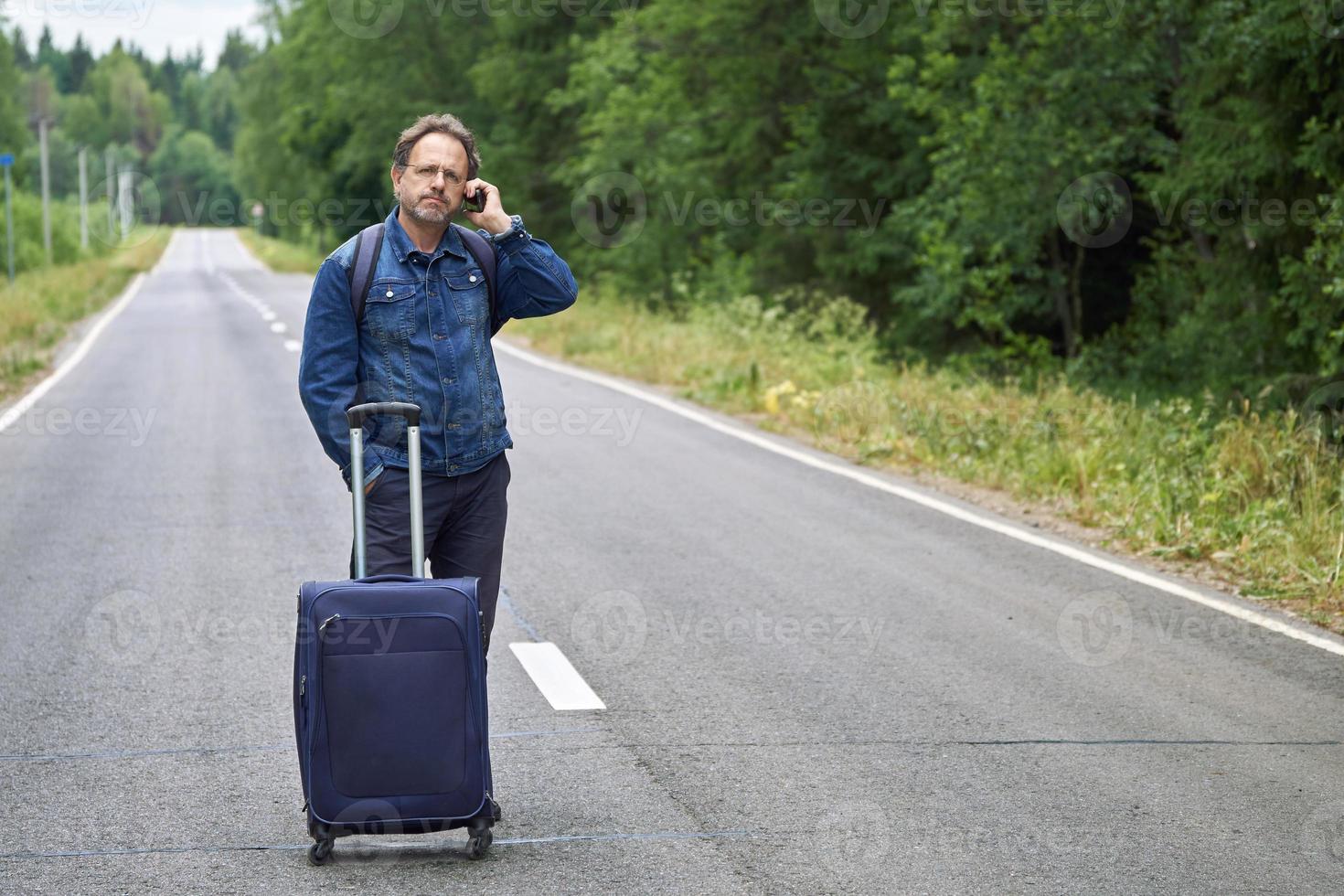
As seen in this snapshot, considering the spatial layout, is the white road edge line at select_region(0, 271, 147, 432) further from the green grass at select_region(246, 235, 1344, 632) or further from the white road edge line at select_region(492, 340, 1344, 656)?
the green grass at select_region(246, 235, 1344, 632)

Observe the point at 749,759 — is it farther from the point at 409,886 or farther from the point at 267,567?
the point at 267,567

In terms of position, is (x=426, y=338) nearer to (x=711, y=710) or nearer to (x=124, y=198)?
(x=711, y=710)

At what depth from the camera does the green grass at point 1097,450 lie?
28.6ft

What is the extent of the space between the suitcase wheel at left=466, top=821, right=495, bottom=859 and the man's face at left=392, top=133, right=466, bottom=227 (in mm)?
1609

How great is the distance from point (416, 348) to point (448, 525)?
545 mm

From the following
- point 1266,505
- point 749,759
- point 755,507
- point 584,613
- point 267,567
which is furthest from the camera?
point 755,507

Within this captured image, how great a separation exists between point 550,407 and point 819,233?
11.5 m

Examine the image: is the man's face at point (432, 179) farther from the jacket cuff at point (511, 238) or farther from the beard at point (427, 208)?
the jacket cuff at point (511, 238)

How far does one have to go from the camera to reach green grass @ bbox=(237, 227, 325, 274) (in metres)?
62.2

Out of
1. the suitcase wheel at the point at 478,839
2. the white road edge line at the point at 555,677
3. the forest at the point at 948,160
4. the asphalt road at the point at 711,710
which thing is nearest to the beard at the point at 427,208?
the suitcase wheel at the point at 478,839

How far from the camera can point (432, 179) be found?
438cm

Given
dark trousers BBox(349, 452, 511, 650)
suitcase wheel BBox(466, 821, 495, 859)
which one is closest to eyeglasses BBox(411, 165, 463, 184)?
dark trousers BBox(349, 452, 511, 650)

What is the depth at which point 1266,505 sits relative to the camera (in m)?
9.34

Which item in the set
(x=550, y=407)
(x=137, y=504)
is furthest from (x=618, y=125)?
(x=137, y=504)
